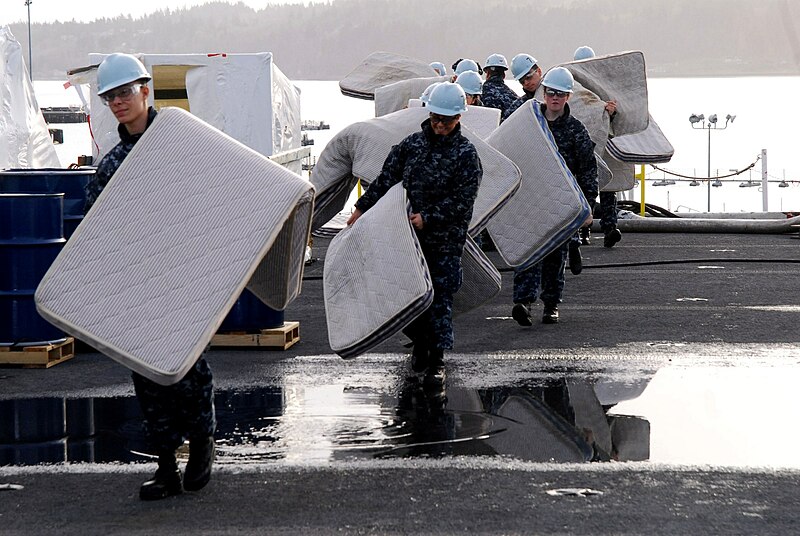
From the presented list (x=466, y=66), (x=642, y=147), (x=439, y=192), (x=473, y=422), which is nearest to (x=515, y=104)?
(x=466, y=66)

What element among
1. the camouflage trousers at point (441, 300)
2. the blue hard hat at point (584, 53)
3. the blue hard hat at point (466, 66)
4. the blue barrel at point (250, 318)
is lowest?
the blue barrel at point (250, 318)

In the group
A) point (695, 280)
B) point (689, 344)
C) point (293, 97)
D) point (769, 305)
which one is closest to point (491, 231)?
point (689, 344)

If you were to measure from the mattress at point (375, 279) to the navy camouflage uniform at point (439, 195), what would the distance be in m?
0.16

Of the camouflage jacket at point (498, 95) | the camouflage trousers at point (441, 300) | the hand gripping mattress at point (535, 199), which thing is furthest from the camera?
the camouflage jacket at point (498, 95)

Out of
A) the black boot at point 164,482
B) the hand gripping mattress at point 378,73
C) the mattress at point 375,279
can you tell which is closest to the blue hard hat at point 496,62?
the hand gripping mattress at point 378,73

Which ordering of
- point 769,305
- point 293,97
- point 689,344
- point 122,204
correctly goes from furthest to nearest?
point 293,97 → point 769,305 → point 689,344 → point 122,204

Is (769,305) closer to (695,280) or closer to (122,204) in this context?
(695,280)

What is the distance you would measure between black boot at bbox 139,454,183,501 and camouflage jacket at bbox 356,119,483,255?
2.83 metres

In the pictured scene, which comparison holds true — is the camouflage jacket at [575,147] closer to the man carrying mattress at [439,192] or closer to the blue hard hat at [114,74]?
the man carrying mattress at [439,192]

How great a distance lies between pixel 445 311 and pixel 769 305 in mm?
4459

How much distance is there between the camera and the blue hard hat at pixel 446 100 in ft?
26.2

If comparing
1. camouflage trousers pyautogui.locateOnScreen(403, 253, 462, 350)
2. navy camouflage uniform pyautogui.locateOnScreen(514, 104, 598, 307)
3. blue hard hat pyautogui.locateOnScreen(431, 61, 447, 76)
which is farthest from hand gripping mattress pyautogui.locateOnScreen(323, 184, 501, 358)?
blue hard hat pyautogui.locateOnScreen(431, 61, 447, 76)

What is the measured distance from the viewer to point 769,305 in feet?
38.5

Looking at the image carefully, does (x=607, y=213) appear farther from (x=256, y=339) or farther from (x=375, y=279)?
(x=375, y=279)
